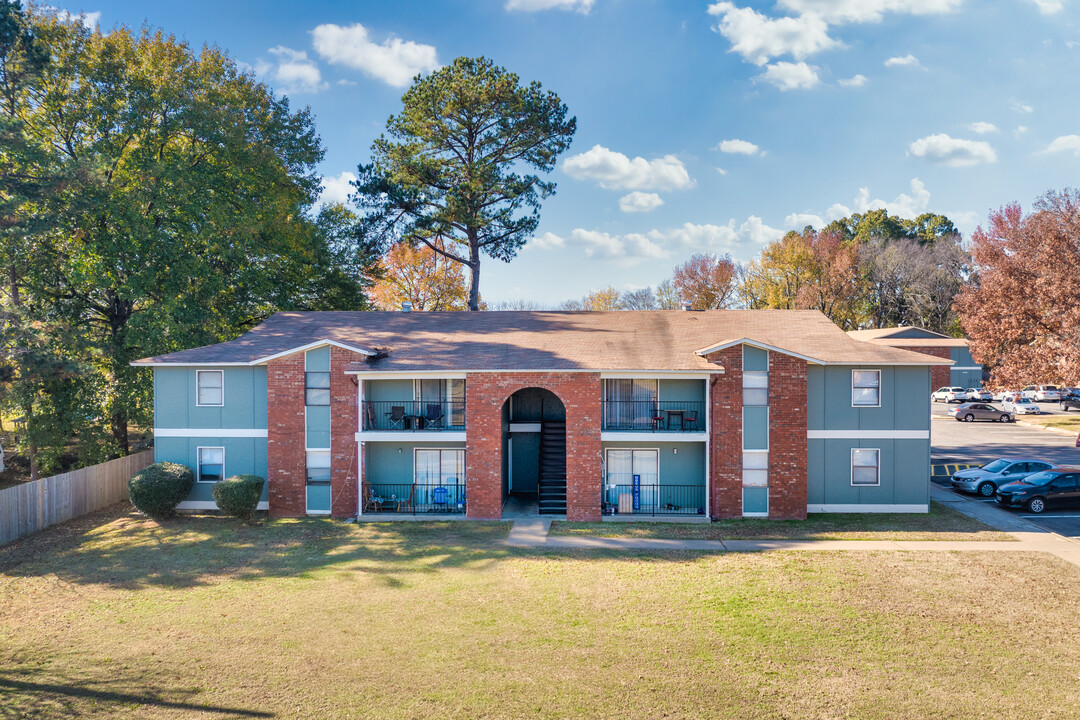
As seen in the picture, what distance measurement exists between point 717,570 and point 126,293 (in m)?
26.6

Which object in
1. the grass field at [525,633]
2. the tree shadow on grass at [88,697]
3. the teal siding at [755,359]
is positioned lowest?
the tree shadow on grass at [88,697]

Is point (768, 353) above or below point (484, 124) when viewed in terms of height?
below

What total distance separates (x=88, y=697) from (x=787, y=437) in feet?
63.5

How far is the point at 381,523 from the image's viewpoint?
20.9 meters

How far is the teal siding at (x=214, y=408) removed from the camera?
22312mm

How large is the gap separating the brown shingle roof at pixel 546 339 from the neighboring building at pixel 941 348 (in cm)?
3614

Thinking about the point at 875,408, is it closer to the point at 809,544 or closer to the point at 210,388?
the point at 809,544

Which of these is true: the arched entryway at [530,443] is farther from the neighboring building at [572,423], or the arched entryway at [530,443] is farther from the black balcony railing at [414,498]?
the black balcony railing at [414,498]

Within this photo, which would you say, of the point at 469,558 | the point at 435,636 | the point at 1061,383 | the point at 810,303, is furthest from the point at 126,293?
the point at 810,303

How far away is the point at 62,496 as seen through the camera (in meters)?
21.3

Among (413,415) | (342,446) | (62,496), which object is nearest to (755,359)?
(413,415)

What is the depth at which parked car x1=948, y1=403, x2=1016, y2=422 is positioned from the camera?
4444 cm

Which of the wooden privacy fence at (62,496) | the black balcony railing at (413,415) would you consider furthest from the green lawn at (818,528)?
the wooden privacy fence at (62,496)

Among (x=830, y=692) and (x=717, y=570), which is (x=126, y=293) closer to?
(x=717, y=570)
